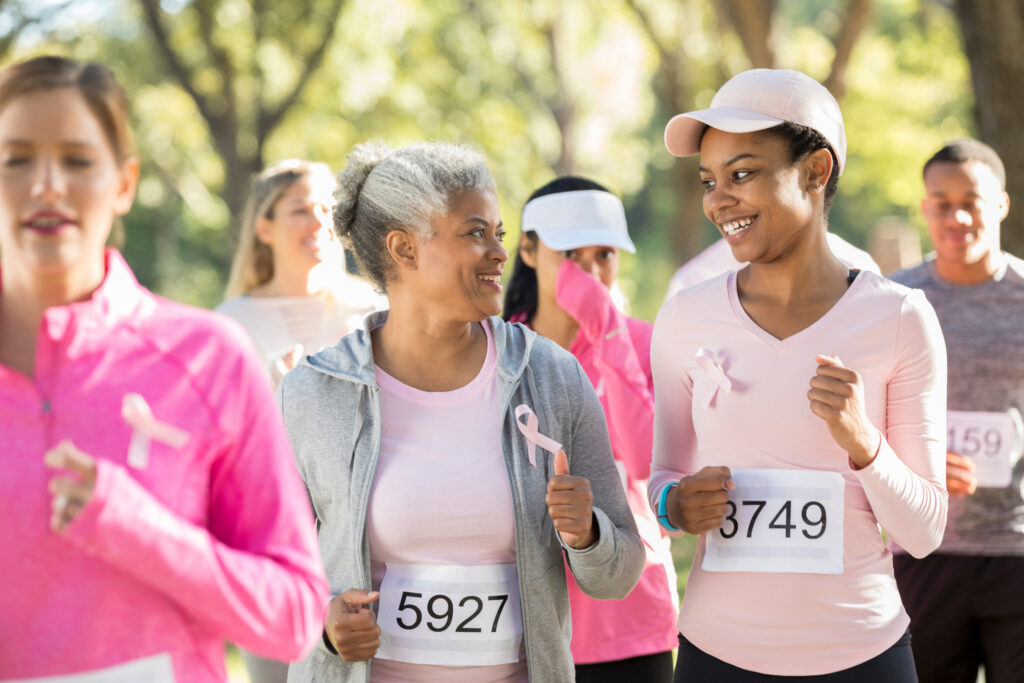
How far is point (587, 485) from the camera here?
2.88 m

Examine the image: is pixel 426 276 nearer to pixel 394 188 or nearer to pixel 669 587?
pixel 394 188

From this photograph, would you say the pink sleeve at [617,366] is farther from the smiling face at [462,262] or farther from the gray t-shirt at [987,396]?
the gray t-shirt at [987,396]

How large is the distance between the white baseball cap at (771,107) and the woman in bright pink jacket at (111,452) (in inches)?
59.0

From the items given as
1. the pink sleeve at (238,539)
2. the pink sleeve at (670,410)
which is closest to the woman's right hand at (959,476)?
the pink sleeve at (670,410)

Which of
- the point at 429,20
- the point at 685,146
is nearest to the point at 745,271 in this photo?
the point at 685,146

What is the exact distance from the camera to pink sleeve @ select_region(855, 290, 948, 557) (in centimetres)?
296

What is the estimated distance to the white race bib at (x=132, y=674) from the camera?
190 centimetres

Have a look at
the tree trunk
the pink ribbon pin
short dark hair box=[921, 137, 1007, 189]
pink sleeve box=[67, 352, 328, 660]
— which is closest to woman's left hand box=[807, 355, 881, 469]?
the pink ribbon pin

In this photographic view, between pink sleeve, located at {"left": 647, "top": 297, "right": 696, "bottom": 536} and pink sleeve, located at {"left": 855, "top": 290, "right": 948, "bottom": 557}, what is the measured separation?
549mm

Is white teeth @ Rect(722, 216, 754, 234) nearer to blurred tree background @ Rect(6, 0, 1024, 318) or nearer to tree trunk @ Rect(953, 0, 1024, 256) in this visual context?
blurred tree background @ Rect(6, 0, 1024, 318)

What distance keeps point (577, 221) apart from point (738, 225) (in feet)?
5.57

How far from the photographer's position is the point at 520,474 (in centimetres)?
302

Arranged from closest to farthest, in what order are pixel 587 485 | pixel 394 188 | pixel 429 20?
pixel 587 485 < pixel 394 188 < pixel 429 20

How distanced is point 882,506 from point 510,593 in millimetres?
928
